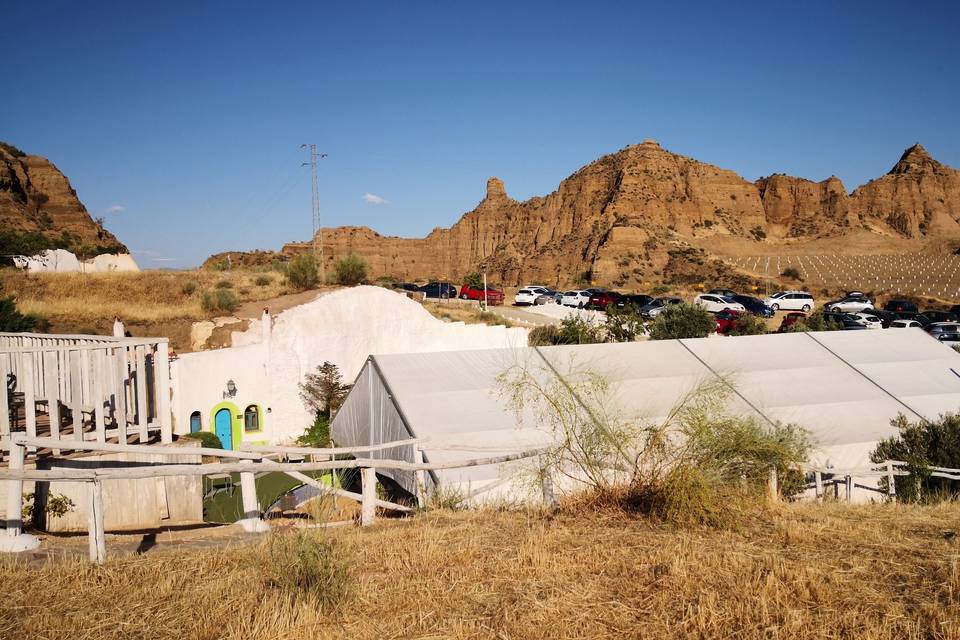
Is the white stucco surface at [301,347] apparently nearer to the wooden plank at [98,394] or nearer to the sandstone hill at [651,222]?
the wooden plank at [98,394]

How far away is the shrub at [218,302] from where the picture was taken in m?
27.6

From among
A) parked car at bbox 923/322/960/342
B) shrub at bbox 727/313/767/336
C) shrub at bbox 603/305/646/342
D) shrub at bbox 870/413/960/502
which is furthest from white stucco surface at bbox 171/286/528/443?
parked car at bbox 923/322/960/342

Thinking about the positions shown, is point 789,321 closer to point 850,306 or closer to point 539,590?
point 850,306

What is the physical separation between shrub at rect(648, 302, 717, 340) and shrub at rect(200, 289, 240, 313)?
1865 cm

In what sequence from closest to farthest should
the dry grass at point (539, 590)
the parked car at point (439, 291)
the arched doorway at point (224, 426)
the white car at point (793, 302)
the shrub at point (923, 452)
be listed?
1. the dry grass at point (539, 590)
2. the shrub at point (923, 452)
3. the arched doorway at point (224, 426)
4. the white car at point (793, 302)
5. the parked car at point (439, 291)

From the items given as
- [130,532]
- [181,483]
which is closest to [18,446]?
[130,532]

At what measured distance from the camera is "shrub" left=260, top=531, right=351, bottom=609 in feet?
15.3

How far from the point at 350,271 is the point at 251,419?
1305 cm

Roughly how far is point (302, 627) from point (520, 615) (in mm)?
1421

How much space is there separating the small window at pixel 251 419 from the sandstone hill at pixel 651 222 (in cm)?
5947

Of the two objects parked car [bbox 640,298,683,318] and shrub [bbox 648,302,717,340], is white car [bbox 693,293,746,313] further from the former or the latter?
shrub [bbox 648,302,717,340]

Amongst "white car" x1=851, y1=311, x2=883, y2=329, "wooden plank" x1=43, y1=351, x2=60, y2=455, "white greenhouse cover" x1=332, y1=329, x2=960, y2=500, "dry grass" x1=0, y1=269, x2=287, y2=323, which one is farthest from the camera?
"white car" x1=851, y1=311, x2=883, y2=329

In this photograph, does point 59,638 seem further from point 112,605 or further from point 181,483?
point 181,483

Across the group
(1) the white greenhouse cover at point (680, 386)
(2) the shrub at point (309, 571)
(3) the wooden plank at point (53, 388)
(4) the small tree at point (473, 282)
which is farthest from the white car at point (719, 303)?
(2) the shrub at point (309, 571)
